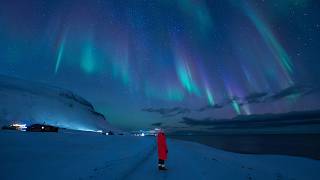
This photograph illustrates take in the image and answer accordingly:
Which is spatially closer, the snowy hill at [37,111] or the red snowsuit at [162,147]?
the red snowsuit at [162,147]

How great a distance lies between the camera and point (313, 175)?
16.0 meters

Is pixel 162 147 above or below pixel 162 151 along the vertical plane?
above

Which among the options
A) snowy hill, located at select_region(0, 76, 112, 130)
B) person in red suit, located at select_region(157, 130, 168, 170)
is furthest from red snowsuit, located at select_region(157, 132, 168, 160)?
snowy hill, located at select_region(0, 76, 112, 130)

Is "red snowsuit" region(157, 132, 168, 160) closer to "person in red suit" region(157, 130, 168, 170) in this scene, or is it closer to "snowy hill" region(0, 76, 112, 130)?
"person in red suit" region(157, 130, 168, 170)

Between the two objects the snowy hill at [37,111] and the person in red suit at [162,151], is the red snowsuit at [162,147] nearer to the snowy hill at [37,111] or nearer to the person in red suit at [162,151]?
the person in red suit at [162,151]

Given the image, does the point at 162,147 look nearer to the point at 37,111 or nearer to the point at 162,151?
the point at 162,151

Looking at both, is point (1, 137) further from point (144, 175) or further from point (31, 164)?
point (144, 175)

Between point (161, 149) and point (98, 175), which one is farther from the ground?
point (161, 149)

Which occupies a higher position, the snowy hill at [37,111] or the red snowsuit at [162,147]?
the snowy hill at [37,111]

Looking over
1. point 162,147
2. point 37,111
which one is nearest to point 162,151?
point 162,147

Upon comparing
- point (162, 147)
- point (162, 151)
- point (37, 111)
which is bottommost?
point (162, 151)

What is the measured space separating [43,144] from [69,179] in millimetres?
6276

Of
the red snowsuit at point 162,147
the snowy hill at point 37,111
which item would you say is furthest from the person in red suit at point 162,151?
the snowy hill at point 37,111

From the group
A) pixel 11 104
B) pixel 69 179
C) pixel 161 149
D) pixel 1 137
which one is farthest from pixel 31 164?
pixel 11 104
